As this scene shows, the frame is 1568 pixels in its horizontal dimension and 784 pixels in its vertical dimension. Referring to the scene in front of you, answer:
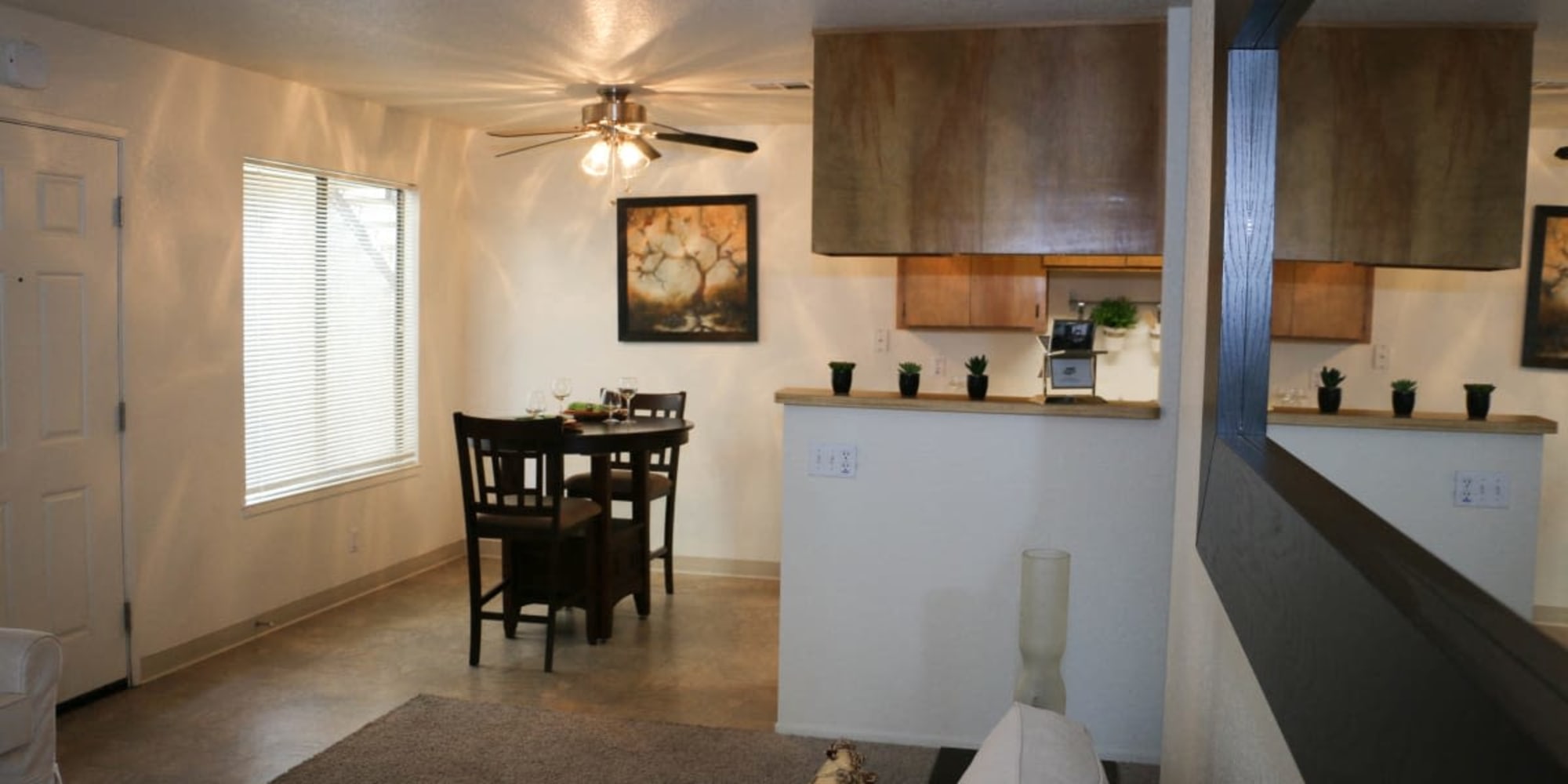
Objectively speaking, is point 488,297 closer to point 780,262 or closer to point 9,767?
point 780,262

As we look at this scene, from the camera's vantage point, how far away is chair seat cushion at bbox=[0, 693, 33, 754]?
116 inches

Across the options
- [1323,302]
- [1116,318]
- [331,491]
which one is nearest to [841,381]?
[1323,302]

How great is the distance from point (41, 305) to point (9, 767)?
1819 mm

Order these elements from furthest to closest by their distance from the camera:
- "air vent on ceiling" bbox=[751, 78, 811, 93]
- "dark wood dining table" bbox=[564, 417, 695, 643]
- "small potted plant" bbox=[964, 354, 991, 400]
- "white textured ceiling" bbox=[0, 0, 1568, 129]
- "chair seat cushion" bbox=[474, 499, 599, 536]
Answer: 1. "air vent on ceiling" bbox=[751, 78, 811, 93]
2. "dark wood dining table" bbox=[564, 417, 695, 643]
3. "chair seat cushion" bbox=[474, 499, 599, 536]
4. "small potted plant" bbox=[964, 354, 991, 400]
5. "white textured ceiling" bbox=[0, 0, 1568, 129]

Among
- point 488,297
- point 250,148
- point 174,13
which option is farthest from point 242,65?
point 488,297

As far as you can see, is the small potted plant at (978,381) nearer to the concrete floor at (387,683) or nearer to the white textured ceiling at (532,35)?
the white textured ceiling at (532,35)

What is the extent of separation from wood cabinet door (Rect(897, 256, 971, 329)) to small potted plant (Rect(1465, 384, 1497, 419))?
5084mm

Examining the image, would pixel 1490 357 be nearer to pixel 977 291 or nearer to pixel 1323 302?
pixel 1323 302

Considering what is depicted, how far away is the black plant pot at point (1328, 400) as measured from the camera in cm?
144

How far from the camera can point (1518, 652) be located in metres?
0.62

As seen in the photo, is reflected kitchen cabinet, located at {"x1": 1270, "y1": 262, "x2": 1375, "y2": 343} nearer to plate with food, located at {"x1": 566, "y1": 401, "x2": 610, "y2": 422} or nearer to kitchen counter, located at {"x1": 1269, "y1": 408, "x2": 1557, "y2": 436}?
kitchen counter, located at {"x1": 1269, "y1": 408, "x2": 1557, "y2": 436}

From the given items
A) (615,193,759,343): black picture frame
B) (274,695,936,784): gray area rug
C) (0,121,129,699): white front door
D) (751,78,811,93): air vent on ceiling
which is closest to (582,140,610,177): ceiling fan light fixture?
(751,78,811,93): air vent on ceiling

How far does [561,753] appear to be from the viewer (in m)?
3.93

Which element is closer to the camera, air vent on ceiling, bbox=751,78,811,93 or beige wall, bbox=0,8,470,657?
beige wall, bbox=0,8,470,657
